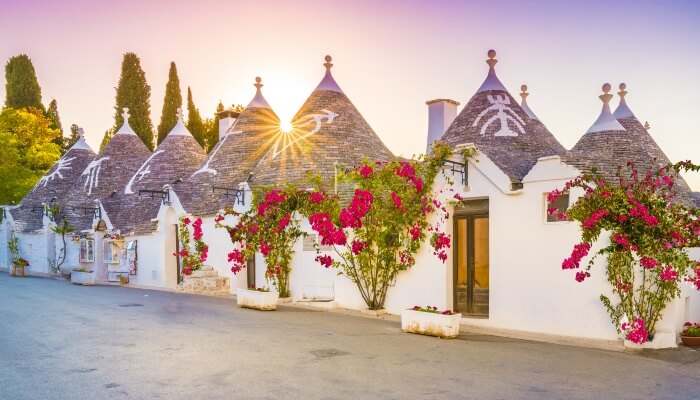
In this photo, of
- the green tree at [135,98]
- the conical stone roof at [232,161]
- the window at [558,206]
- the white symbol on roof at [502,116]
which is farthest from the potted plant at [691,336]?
the green tree at [135,98]

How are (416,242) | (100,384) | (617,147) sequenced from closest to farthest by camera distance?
(100,384), (416,242), (617,147)

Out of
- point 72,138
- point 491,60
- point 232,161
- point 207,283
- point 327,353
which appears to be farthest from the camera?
point 72,138

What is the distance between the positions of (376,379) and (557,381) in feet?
7.89

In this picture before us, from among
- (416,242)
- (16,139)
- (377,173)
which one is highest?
(16,139)

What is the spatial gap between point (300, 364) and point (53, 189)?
3080cm

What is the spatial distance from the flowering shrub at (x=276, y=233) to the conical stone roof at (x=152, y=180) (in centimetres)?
992

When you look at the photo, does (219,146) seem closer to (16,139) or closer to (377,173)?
(377,173)

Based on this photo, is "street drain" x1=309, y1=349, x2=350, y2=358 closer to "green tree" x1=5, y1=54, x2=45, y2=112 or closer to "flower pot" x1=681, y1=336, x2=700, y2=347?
"flower pot" x1=681, y1=336, x2=700, y2=347

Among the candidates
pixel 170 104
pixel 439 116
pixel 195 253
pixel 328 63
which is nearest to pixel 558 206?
pixel 439 116

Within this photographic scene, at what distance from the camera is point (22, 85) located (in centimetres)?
5241

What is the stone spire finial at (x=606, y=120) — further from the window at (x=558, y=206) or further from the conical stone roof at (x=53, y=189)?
the conical stone roof at (x=53, y=189)

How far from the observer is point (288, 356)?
888cm

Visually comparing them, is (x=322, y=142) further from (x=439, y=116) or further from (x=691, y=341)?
(x=691, y=341)

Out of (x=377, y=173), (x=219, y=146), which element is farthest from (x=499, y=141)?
(x=219, y=146)
